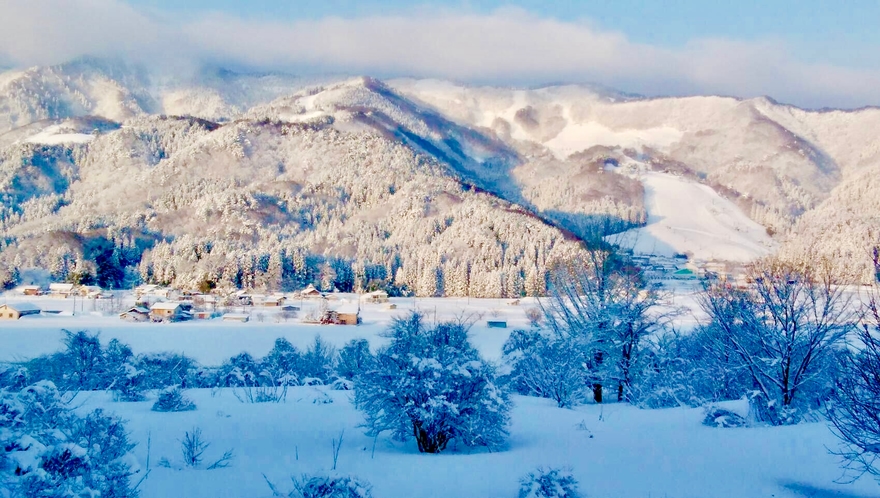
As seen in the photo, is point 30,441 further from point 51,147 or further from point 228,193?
point 51,147

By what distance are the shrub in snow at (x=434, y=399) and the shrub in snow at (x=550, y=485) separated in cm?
259

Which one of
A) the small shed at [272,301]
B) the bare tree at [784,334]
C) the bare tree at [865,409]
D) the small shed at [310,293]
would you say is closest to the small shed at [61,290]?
the small shed at [272,301]

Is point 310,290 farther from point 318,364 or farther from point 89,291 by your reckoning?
point 318,364

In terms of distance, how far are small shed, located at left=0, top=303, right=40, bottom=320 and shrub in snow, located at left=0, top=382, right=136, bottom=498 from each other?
60.5 metres

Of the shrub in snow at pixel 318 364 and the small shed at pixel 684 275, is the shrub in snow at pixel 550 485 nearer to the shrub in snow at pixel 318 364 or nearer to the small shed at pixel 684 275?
the shrub in snow at pixel 318 364

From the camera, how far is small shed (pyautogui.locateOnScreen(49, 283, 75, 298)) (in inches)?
3268

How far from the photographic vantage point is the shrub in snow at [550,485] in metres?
7.96

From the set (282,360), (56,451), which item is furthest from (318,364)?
(56,451)

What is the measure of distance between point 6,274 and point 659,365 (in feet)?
303

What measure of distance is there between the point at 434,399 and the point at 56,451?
5.28 m

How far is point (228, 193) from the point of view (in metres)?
135

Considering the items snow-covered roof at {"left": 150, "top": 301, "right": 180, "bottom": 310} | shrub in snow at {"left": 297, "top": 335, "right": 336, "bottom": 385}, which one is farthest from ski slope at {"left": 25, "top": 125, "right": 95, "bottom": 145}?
shrub in snow at {"left": 297, "top": 335, "right": 336, "bottom": 385}

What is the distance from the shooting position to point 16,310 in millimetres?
61469

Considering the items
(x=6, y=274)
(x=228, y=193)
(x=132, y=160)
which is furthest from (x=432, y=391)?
(x=132, y=160)
